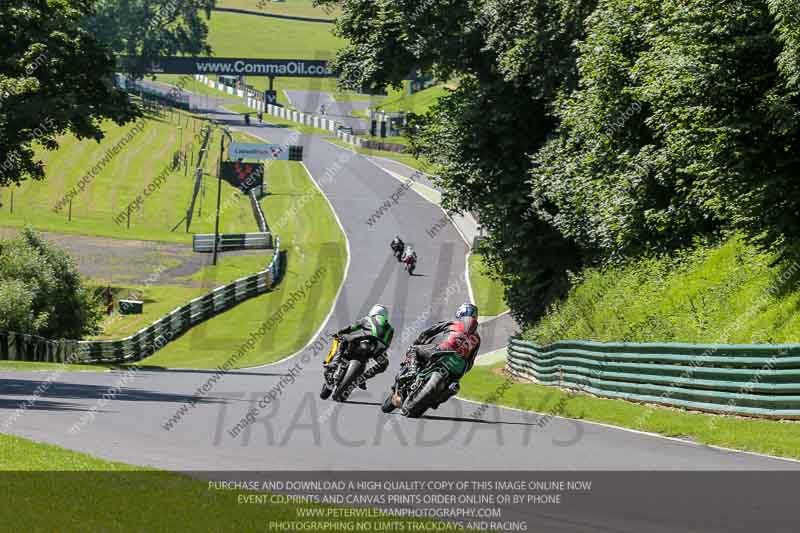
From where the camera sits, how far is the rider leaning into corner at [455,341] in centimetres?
1606

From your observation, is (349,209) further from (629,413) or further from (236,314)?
(629,413)

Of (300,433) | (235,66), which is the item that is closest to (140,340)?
(300,433)

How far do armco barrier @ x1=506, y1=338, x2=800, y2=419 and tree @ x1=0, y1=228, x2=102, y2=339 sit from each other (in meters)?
21.4

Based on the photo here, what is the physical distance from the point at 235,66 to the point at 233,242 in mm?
67180

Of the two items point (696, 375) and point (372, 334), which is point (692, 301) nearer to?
point (696, 375)

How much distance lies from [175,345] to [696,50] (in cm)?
2809

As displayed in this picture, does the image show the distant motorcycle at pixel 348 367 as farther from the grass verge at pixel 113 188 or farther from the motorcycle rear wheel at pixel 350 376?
the grass verge at pixel 113 188

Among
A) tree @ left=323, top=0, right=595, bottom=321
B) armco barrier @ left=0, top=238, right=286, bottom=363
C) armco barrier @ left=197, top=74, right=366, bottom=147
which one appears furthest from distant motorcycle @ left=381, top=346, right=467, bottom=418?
armco barrier @ left=197, top=74, right=366, bottom=147

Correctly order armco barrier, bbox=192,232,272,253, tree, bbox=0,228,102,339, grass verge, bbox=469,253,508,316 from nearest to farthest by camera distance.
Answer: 1. tree, bbox=0,228,102,339
2. grass verge, bbox=469,253,508,316
3. armco barrier, bbox=192,232,272,253

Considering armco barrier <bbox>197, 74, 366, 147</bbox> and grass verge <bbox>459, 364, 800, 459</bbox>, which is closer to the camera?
grass verge <bbox>459, 364, 800, 459</bbox>

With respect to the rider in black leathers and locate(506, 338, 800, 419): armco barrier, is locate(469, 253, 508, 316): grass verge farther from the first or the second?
locate(506, 338, 800, 419): armco barrier

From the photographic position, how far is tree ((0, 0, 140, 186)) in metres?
29.2

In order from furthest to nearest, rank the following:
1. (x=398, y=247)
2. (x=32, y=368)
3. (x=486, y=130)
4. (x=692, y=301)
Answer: (x=398, y=247)
(x=486, y=130)
(x=32, y=368)
(x=692, y=301)

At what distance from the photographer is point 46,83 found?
30828mm
